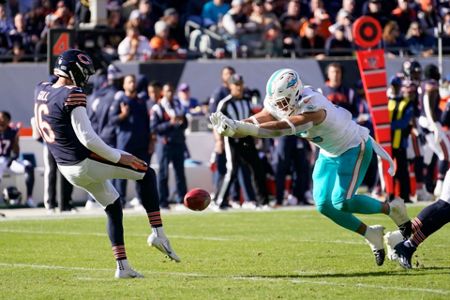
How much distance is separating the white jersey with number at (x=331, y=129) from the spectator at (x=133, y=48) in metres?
10.8

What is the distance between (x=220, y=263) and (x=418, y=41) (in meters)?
13.1

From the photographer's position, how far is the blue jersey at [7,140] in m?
17.4

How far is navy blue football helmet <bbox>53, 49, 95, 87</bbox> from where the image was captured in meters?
9.49

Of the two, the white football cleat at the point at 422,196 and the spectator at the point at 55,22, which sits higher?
the spectator at the point at 55,22

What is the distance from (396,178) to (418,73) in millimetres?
1672

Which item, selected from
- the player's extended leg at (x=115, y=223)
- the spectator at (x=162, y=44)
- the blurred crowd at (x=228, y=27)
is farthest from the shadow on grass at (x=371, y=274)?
the spectator at (x=162, y=44)

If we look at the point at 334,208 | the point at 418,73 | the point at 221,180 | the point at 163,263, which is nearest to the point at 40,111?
the point at 163,263

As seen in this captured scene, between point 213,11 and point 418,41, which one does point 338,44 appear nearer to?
point 418,41

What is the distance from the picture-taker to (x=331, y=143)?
978 centimetres

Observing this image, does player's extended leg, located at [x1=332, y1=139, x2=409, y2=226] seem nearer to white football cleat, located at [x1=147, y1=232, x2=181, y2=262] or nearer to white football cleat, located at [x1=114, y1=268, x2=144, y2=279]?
white football cleat, located at [x1=147, y1=232, x2=181, y2=262]

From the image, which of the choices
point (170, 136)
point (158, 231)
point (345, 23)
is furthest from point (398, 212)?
point (345, 23)

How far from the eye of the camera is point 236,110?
1630 centimetres

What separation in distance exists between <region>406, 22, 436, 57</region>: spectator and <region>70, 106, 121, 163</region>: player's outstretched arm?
1333 centimetres

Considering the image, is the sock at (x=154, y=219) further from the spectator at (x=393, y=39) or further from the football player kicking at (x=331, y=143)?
the spectator at (x=393, y=39)
